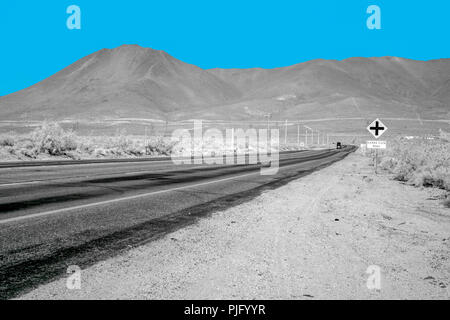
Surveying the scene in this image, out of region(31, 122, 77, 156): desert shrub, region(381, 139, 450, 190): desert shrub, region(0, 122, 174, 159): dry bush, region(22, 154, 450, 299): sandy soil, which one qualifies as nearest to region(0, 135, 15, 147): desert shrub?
region(0, 122, 174, 159): dry bush

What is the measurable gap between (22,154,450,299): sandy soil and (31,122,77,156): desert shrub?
19.9m

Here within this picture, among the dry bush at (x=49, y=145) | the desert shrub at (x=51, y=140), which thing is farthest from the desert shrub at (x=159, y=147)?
the desert shrub at (x=51, y=140)

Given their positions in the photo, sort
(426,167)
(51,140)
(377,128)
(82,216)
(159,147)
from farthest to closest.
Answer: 1. (159,147)
2. (51,140)
3. (377,128)
4. (426,167)
5. (82,216)

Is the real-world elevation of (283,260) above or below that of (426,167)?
below

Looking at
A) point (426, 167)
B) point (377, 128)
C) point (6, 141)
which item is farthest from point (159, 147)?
point (426, 167)

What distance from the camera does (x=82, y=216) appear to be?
6547 mm

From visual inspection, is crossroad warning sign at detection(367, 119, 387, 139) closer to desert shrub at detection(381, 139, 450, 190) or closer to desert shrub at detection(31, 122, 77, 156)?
desert shrub at detection(381, 139, 450, 190)

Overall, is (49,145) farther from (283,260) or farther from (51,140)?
(283,260)

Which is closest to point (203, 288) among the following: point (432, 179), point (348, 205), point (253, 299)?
point (253, 299)

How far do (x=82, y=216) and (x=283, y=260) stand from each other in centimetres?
388

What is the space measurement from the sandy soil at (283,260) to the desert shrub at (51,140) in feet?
65.3

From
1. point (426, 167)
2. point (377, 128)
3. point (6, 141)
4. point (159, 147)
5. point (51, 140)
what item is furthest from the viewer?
point (159, 147)
